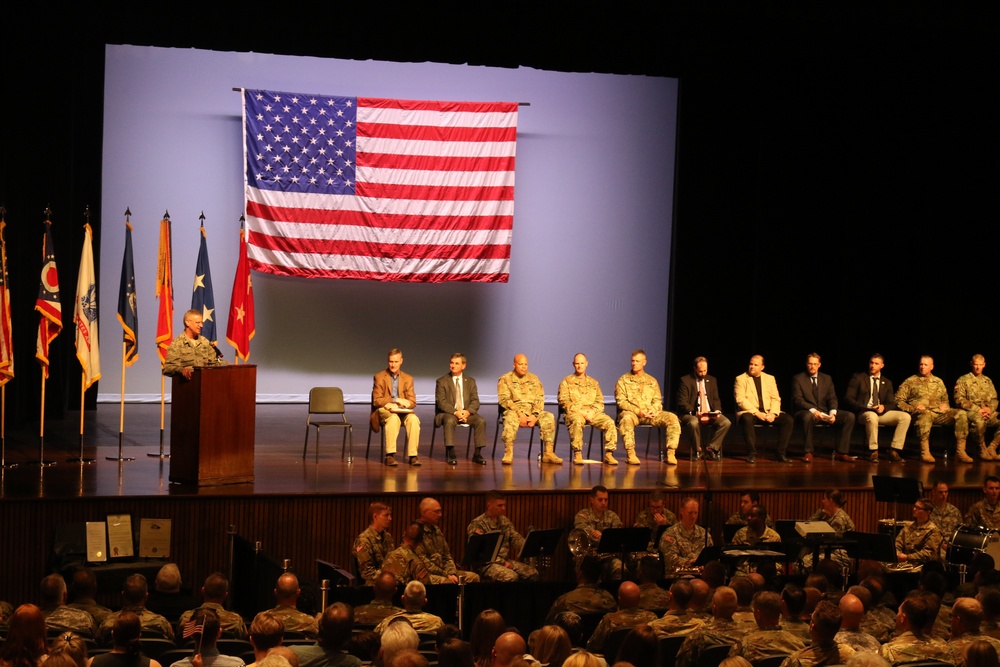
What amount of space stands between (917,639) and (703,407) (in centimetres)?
581

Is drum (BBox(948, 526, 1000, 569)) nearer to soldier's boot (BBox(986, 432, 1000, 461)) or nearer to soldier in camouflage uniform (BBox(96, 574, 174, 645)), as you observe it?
soldier's boot (BBox(986, 432, 1000, 461))

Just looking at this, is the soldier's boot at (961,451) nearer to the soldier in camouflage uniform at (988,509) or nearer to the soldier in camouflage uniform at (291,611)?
the soldier in camouflage uniform at (988,509)

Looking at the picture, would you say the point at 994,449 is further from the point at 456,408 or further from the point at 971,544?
the point at 456,408

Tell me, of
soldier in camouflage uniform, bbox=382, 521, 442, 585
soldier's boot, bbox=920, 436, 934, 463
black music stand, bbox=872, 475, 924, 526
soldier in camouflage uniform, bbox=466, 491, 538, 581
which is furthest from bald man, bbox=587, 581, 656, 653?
soldier's boot, bbox=920, 436, 934, 463

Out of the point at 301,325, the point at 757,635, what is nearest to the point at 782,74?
the point at 301,325

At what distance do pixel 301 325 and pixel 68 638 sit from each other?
942 cm

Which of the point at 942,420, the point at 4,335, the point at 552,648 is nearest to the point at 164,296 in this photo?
the point at 4,335

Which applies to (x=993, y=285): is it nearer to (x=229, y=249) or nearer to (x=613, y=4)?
(x=613, y=4)

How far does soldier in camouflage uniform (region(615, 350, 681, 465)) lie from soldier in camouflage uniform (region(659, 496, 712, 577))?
2.04m

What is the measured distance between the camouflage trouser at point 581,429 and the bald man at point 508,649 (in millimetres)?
6301

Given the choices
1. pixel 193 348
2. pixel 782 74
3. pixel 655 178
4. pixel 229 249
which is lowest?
pixel 193 348

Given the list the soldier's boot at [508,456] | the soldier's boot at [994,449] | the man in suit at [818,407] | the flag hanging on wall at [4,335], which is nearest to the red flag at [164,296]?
the flag hanging on wall at [4,335]

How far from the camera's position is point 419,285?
14.5 m

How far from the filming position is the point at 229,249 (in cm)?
1364
